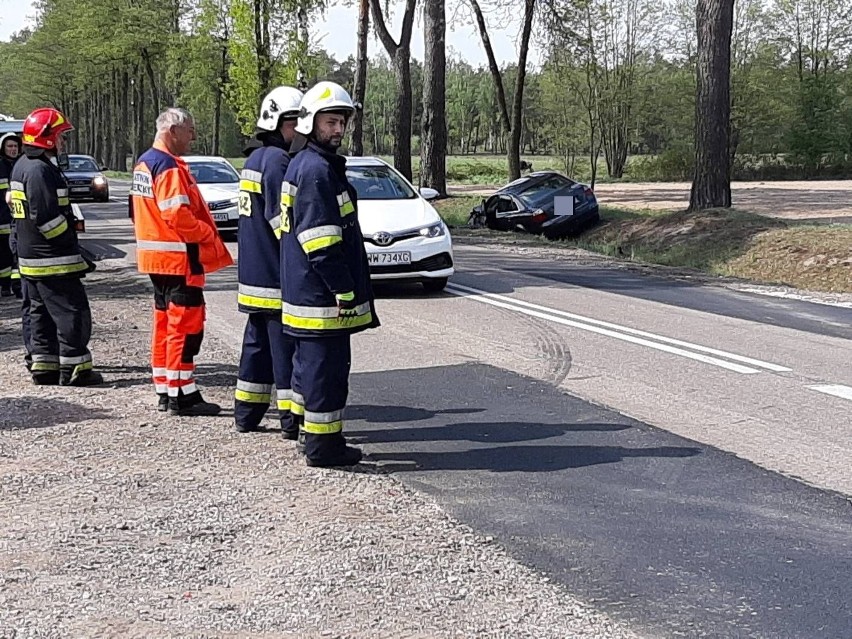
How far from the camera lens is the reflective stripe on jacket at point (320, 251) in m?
5.62

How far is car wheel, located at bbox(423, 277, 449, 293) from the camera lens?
13.4 meters

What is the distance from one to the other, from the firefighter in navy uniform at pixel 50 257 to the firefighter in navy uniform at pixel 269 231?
204cm

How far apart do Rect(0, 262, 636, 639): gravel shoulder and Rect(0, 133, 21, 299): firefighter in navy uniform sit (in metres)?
5.65

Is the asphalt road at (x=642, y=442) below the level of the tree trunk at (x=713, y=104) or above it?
below

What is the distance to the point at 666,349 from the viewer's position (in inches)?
375

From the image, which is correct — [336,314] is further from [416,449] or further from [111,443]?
[111,443]

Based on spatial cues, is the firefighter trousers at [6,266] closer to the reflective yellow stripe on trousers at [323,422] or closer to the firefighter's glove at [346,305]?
the reflective yellow stripe on trousers at [323,422]

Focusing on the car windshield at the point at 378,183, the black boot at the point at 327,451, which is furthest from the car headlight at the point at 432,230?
the black boot at the point at 327,451

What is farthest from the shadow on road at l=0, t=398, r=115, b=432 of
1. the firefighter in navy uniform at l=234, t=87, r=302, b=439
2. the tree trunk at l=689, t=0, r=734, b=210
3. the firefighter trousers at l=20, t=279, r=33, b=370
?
the tree trunk at l=689, t=0, r=734, b=210

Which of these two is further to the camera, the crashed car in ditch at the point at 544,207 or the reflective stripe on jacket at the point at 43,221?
the crashed car in ditch at the point at 544,207

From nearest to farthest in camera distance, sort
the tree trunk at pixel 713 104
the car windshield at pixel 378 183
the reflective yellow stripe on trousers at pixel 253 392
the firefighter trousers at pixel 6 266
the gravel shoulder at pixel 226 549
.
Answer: the gravel shoulder at pixel 226 549, the reflective yellow stripe on trousers at pixel 253 392, the firefighter trousers at pixel 6 266, the car windshield at pixel 378 183, the tree trunk at pixel 713 104

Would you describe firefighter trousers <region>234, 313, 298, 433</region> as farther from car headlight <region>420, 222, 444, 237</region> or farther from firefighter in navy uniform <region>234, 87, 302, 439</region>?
car headlight <region>420, 222, 444, 237</region>

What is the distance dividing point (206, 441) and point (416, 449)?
4.20ft

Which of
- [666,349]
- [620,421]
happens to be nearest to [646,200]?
[666,349]
